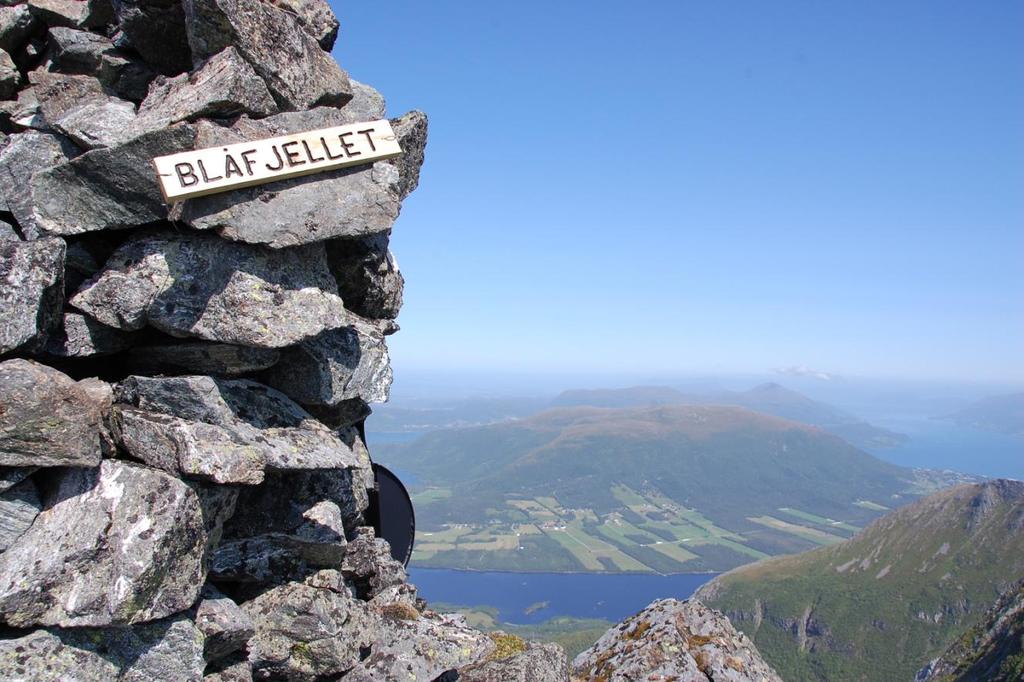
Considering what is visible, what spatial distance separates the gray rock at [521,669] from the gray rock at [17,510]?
4.97 m

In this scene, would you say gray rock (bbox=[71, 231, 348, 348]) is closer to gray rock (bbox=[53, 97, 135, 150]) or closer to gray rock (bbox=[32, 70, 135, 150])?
gray rock (bbox=[53, 97, 135, 150])

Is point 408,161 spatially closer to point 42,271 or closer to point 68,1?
point 42,271

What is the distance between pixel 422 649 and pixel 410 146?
7.05m

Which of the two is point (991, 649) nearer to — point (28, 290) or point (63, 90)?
point (28, 290)

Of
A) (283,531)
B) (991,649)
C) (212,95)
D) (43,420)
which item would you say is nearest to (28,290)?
(43,420)

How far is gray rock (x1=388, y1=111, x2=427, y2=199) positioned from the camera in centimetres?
989

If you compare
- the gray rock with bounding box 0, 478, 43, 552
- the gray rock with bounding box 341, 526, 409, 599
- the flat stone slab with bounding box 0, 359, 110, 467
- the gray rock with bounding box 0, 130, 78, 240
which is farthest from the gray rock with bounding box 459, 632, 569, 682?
the gray rock with bounding box 0, 130, 78, 240

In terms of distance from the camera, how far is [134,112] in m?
8.42

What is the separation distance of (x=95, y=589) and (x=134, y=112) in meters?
5.82

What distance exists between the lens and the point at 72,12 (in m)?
10.5

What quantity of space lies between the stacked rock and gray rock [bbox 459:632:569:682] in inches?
1.5

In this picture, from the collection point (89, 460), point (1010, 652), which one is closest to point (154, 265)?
point (89, 460)

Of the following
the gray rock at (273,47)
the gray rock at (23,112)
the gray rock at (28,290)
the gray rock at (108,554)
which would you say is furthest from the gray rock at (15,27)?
the gray rock at (108,554)

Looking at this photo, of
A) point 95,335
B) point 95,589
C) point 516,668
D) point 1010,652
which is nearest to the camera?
point 95,589
